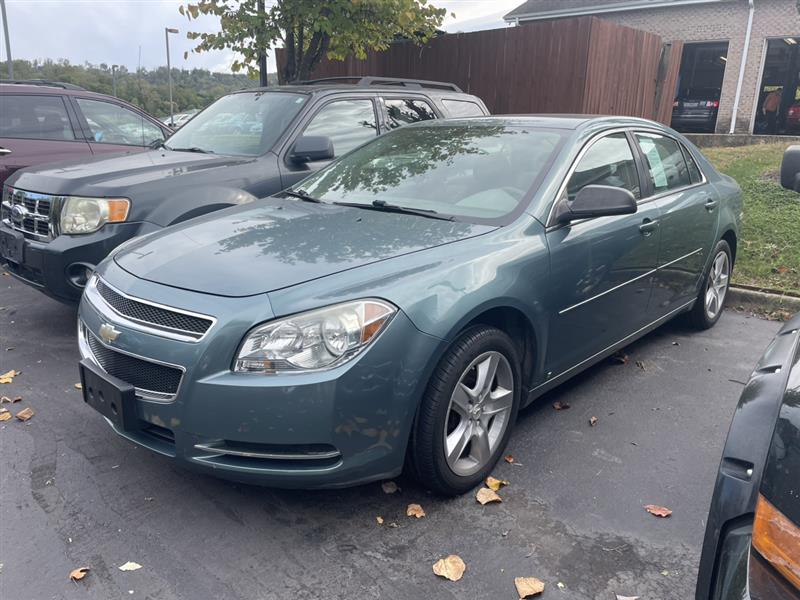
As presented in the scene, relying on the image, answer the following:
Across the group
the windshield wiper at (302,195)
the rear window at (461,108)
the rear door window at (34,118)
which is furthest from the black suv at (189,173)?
the rear door window at (34,118)

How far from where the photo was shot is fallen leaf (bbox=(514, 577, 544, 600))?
7.82 feet

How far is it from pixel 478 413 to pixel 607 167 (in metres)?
1.82

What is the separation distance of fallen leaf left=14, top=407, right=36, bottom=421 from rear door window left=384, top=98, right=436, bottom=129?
3627 millimetres

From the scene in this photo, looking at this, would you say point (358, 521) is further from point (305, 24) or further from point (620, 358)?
point (305, 24)

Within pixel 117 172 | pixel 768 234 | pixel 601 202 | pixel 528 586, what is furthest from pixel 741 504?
pixel 768 234

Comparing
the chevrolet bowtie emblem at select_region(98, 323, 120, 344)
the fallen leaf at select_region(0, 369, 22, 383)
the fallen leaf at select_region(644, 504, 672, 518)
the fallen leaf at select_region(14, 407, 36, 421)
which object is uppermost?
the chevrolet bowtie emblem at select_region(98, 323, 120, 344)

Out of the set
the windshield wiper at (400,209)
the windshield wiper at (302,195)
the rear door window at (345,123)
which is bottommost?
the windshield wiper at (302,195)

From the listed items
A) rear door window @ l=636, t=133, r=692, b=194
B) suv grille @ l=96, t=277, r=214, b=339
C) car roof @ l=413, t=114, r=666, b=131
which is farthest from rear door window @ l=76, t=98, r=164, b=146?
rear door window @ l=636, t=133, r=692, b=194

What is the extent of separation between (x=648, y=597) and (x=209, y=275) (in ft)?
6.83

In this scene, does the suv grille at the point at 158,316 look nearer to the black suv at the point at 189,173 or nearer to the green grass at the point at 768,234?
the black suv at the point at 189,173

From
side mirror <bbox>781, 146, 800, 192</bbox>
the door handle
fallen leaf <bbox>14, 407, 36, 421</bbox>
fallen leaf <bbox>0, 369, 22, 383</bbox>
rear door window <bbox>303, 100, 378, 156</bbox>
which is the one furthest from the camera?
rear door window <bbox>303, 100, 378, 156</bbox>

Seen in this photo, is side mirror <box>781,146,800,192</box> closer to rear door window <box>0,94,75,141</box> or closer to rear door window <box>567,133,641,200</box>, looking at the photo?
rear door window <box>567,133,641,200</box>

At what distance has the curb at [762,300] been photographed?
5734 mm

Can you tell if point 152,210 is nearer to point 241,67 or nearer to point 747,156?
point 241,67
